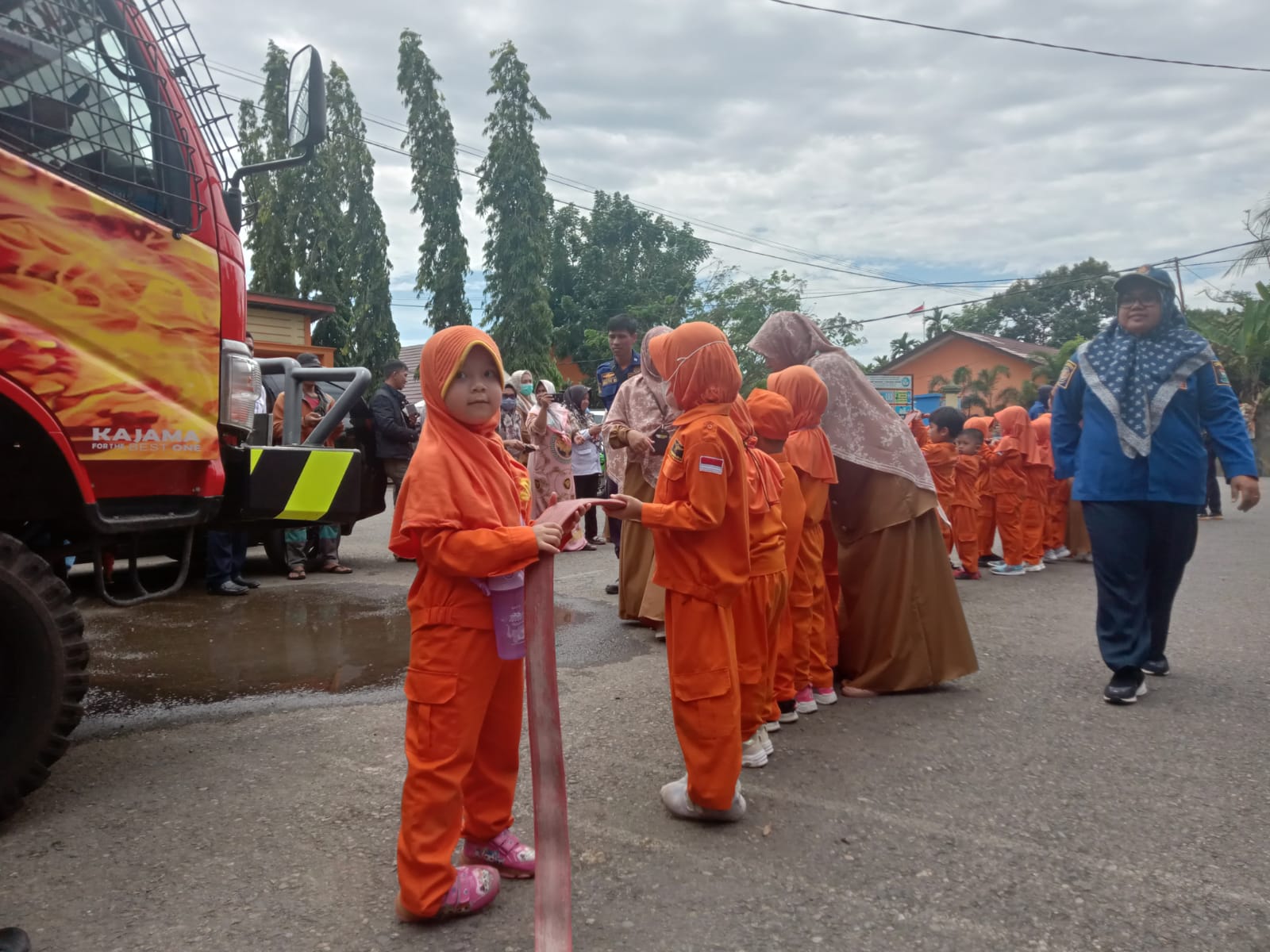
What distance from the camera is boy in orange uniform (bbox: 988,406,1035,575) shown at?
8.40m

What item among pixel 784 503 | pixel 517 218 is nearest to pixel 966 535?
pixel 784 503

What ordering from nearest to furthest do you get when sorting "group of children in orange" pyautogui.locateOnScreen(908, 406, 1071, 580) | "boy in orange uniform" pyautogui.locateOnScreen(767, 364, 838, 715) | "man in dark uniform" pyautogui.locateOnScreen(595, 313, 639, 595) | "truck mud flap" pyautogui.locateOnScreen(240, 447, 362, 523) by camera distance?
"truck mud flap" pyautogui.locateOnScreen(240, 447, 362, 523) → "boy in orange uniform" pyautogui.locateOnScreen(767, 364, 838, 715) → "man in dark uniform" pyautogui.locateOnScreen(595, 313, 639, 595) → "group of children in orange" pyautogui.locateOnScreen(908, 406, 1071, 580)

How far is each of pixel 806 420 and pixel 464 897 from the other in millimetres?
2503

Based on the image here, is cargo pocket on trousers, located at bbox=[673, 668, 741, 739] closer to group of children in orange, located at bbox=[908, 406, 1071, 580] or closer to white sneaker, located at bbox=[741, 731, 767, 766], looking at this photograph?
white sneaker, located at bbox=[741, 731, 767, 766]

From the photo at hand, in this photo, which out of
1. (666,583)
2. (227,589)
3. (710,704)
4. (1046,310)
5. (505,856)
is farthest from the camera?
(1046,310)

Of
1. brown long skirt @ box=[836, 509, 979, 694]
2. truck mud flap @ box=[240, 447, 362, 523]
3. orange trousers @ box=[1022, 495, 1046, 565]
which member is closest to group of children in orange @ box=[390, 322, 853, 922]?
brown long skirt @ box=[836, 509, 979, 694]

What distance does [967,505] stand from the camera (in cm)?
812

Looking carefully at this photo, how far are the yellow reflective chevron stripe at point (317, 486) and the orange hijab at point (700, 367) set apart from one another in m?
1.58

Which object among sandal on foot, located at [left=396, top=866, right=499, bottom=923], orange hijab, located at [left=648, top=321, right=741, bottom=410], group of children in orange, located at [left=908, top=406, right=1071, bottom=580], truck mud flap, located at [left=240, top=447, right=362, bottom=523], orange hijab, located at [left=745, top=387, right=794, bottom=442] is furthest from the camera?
group of children in orange, located at [left=908, top=406, right=1071, bottom=580]

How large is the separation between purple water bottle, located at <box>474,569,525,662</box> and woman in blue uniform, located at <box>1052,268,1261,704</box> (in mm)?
3075

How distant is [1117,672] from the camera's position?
4.25 meters

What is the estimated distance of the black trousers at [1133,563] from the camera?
4242 millimetres

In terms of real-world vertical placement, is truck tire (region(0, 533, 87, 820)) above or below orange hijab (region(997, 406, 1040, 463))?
below

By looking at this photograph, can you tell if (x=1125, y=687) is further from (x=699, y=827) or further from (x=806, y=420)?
(x=699, y=827)
